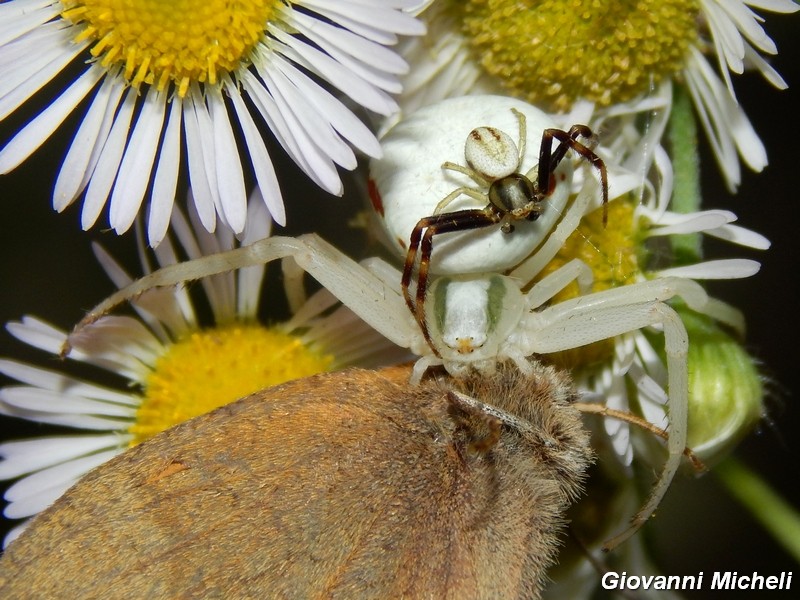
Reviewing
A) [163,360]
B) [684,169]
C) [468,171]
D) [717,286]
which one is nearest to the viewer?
[468,171]

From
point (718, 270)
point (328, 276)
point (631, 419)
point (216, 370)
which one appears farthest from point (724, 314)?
point (216, 370)

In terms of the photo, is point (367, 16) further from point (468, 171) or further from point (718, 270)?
point (718, 270)

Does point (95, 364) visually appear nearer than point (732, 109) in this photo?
No

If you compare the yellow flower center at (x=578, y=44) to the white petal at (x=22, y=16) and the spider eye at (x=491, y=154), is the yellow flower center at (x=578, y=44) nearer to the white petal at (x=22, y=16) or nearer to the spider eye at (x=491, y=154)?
the spider eye at (x=491, y=154)

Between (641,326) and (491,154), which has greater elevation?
(491,154)

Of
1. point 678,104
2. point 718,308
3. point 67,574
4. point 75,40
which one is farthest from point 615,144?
point 67,574

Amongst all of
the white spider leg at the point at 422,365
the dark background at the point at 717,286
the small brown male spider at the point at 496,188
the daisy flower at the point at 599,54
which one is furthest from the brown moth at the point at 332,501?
the dark background at the point at 717,286

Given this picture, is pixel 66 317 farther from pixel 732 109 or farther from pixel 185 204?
pixel 732 109

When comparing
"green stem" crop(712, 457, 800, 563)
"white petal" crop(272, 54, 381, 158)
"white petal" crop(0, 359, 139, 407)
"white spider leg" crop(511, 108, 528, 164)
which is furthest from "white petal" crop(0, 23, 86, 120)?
"green stem" crop(712, 457, 800, 563)
